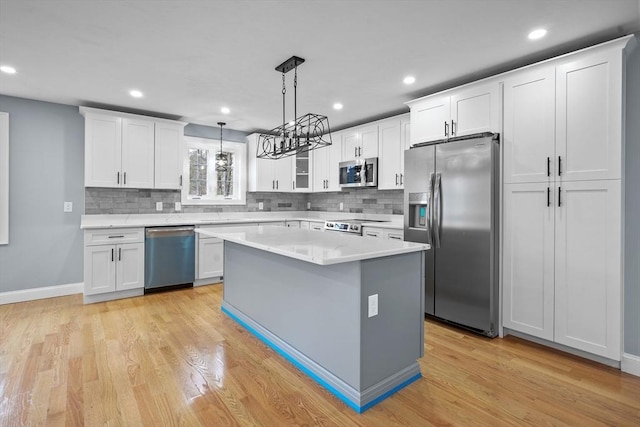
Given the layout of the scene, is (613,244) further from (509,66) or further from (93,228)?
(93,228)

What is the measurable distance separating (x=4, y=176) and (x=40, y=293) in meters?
1.45

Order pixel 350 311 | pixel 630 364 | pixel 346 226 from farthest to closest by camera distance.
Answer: pixel 346 226 → pixel 630 364 → pixel 350 311

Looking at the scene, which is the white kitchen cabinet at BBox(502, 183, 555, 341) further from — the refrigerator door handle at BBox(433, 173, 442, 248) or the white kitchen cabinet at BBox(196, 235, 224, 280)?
the white kitchen cabinet at BBox(196, 235, 224, 280)

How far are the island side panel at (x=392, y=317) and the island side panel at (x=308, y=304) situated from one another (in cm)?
8

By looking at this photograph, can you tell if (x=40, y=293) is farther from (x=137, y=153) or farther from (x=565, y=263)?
(x=565, y=263)

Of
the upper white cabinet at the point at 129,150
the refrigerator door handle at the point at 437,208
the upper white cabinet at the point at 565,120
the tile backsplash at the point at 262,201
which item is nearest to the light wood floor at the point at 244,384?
the refrigerator door handle at the point at 437,208

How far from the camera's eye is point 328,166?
17.8ft

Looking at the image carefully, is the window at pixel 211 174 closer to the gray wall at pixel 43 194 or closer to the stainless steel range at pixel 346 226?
the gray wall at pixel 43 194

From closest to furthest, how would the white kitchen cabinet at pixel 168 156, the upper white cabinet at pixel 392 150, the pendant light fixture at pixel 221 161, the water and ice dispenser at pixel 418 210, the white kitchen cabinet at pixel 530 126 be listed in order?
the white kitchen cabinet at pixel 530 126 → the water and ice dispenser at pixel 418 210 → the upper white cabinet at pixel 392 150 → the white kitchen cabinet at pixel 168 156 → the pendant light fixture at pixel 221 161

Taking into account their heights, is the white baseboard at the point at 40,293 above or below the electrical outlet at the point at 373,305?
below

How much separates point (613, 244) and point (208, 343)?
10.6 ft

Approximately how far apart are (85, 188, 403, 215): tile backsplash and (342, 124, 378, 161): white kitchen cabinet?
576 mm

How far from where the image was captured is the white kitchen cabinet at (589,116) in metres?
2.36

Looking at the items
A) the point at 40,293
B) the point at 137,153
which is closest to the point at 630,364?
the point at 137,153
